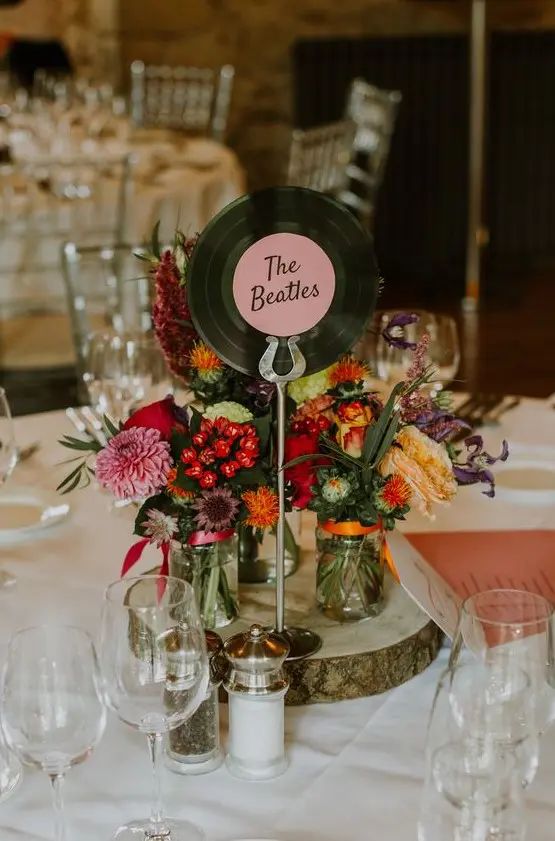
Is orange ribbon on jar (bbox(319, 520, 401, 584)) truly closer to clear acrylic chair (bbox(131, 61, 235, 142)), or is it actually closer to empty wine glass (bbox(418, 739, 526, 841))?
empty wine glass (bbox(418, 739, 526, 841))

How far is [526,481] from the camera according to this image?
6.16 ft

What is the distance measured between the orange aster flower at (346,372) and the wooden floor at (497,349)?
102 inches

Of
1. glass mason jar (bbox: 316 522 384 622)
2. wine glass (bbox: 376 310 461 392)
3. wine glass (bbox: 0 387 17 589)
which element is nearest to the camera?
glass mason jar (bbox: 316 522 384 622)

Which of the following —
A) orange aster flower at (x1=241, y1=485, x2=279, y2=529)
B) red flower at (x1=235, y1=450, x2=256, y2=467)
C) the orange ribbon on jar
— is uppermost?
red flower at (x1=235, y1=450, x2=256, y2=467)

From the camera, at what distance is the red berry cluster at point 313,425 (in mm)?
1290

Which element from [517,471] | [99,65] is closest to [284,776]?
[517,471]

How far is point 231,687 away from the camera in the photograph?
1.14 meters

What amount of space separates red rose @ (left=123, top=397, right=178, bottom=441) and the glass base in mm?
379

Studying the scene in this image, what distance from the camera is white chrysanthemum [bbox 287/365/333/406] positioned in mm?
1308

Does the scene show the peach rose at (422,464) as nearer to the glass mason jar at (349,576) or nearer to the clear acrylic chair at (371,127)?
the glass mason jar at (349,576)

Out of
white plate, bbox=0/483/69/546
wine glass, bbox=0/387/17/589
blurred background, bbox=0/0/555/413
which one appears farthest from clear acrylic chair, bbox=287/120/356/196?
wine glass, bbox=0/387/17/589

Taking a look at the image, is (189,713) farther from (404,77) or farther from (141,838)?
(404,77)

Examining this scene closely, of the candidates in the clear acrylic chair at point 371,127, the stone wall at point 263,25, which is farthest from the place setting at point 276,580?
the stone wall at point 263,25

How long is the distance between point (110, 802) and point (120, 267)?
7.79 ft
